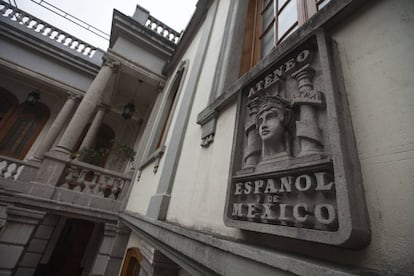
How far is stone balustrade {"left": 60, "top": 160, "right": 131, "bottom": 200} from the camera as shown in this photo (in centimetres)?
397

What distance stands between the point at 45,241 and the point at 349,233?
7976 mm

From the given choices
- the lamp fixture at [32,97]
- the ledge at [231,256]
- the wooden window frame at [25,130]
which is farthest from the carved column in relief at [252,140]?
the wooden window frame at [25,130]

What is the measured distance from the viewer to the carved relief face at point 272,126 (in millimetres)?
892

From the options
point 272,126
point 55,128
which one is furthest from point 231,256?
point 55,128

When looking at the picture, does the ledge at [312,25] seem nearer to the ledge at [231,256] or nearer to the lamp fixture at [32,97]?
the ledge at [231,256]

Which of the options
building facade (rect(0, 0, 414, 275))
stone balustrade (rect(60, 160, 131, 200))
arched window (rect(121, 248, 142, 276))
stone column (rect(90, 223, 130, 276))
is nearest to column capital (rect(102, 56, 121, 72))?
stone balustrade (rect(60, 160, 131, 200))

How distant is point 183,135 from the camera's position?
2307mm

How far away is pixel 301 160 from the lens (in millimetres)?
723

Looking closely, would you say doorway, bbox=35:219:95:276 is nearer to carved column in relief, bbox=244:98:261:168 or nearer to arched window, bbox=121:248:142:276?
arched window, bbox=121:248:142:276

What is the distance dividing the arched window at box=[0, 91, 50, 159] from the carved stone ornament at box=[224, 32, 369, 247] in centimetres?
901

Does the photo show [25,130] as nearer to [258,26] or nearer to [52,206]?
[52,206]

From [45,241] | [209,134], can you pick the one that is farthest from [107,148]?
[209,134]

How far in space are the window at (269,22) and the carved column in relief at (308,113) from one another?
3.12 feet

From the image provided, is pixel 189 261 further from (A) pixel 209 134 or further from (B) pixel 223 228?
(A) pixel 209 134
